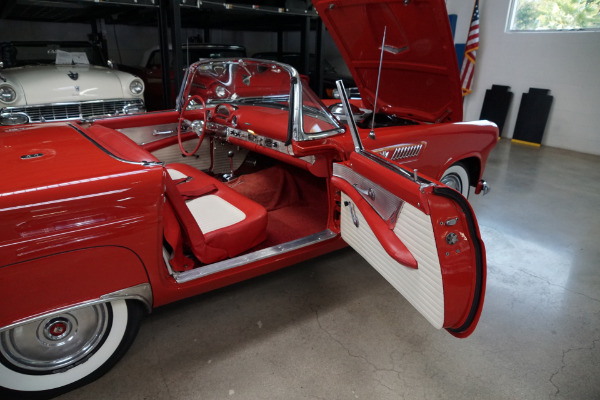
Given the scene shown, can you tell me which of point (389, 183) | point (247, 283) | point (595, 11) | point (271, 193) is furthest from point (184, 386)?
point (595, 11)

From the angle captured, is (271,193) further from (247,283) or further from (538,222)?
(538,222)

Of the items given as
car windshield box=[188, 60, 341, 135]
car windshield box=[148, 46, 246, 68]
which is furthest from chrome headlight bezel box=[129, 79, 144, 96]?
car windshield box=[188, 60, 341, 135]

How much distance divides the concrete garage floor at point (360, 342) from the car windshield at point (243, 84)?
3.80ft

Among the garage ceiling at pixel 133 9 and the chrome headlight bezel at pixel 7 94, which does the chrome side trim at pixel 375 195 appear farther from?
the garage ceiling at pixel 133 9

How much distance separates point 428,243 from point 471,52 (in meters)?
7.62

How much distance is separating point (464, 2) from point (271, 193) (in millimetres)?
7231

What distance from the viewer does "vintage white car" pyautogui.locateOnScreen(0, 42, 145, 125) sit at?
14.2 ft

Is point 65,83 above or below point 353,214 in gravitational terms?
above

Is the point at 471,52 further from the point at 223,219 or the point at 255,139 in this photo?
the point at 223,219

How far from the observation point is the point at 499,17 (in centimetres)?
757

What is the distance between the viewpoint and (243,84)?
2951mm

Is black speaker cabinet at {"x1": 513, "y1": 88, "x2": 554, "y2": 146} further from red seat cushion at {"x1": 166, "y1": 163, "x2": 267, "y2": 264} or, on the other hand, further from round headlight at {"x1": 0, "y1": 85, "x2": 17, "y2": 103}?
round headlight at {"x1": 0, "y1": 85, "x2": 17, "y2": 103}

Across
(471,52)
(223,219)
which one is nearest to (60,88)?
(223,219)

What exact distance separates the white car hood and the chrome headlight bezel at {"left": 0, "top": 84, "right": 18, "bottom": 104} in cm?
11
